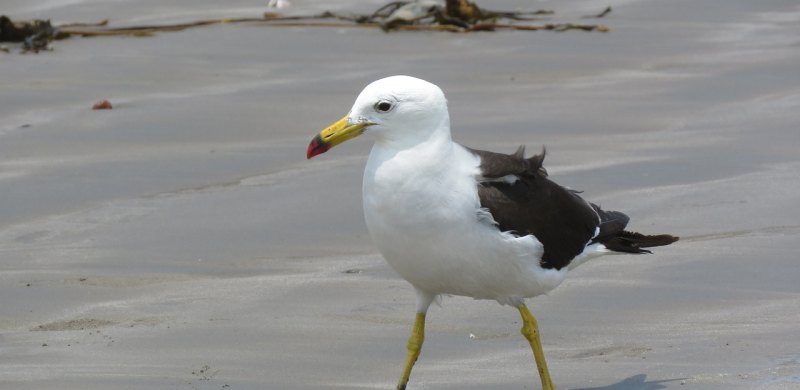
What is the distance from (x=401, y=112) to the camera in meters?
4.92

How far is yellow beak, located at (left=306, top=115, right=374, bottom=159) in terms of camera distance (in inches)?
197

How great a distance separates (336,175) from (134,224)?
4.58 feet

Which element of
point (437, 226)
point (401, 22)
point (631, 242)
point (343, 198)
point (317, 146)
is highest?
point (317, 146)

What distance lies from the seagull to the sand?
17.9 inches

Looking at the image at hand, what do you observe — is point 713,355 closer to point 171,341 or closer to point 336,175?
point 171,341

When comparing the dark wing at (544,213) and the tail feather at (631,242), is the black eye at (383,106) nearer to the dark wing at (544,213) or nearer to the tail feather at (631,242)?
the dark wing at (544,213)

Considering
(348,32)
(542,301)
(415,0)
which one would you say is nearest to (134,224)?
(542,301)

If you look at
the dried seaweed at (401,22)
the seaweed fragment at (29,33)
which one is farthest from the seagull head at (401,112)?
the dried seaweed at (401,22)

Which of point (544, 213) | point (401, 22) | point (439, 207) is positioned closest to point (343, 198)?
point (544, 213)

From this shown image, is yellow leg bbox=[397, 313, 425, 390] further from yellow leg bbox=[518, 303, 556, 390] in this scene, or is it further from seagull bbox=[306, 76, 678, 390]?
yellow leg bbox=[518, 303, 556, 390]

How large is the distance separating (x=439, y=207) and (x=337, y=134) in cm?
50

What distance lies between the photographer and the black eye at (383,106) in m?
4.92

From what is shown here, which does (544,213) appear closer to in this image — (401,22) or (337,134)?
(337,134)

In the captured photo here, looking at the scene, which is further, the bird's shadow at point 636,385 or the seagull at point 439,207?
the bird's shadow at point 636,385
